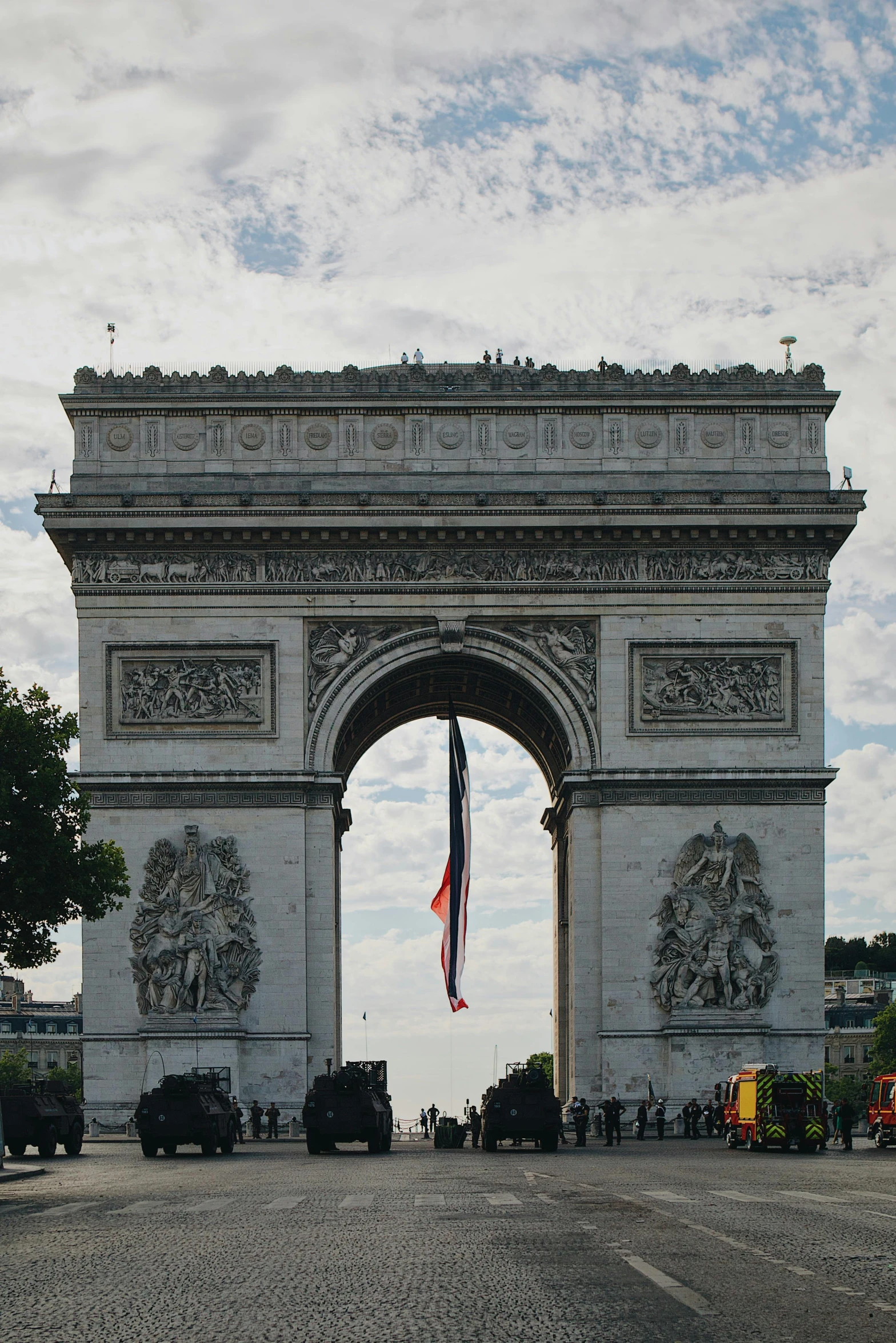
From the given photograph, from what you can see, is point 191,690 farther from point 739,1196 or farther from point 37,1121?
point 739,1196

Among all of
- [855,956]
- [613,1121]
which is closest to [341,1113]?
[613,1121]

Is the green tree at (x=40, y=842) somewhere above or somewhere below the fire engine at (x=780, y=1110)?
above

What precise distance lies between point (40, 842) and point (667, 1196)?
21.7 m

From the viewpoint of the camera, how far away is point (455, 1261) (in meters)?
12.9

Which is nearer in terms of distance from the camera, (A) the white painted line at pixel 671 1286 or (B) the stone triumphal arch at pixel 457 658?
(A) the white painted line at pixel 671 1286

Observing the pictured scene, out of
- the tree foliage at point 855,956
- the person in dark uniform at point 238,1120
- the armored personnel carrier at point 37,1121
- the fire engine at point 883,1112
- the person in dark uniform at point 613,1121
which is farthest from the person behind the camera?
the tree foliage at point 855,956

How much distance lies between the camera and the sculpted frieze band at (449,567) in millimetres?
47688

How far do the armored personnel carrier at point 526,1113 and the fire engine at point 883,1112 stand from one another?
364 inches

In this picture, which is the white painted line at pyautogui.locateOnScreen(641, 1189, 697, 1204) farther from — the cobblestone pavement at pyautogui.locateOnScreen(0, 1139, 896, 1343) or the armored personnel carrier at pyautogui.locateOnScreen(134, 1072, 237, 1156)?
the armored personnel carrier at pyautogui.locateOnScreen(134, 1072, 237, 1156)

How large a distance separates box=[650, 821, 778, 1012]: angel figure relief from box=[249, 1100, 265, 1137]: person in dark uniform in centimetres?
992

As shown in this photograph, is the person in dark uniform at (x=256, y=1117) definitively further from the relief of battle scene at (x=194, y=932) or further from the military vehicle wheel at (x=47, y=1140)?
the military vehicle wheel at (x=47, y=1140)

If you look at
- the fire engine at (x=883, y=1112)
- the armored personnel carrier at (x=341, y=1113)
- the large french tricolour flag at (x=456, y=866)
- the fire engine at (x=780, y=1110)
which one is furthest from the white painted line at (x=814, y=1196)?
the large french tricolour flag at (x=456, y=866)

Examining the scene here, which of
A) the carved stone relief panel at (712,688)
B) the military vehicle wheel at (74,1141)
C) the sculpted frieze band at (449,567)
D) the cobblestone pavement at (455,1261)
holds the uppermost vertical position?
the sculpted frieze band at (449,567)

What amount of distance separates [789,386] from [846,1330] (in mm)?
41094
